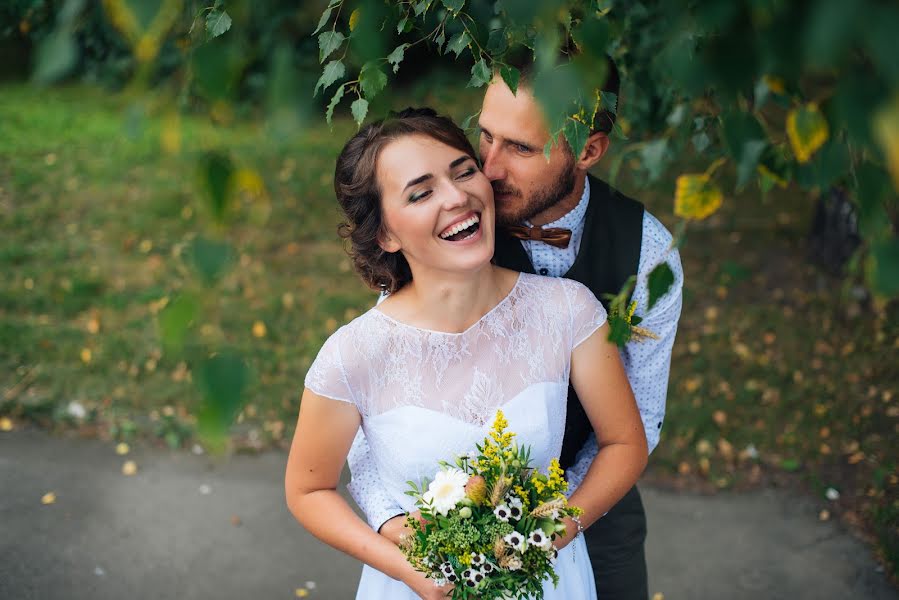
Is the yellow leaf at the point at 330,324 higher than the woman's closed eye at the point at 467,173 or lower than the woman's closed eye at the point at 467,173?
lower

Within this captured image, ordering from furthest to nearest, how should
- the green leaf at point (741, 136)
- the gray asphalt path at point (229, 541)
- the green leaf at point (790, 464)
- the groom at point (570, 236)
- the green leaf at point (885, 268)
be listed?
the green leaf at point (790, 464)
the gray asphalt path at point (229, 541)
the groom at point (570, 236)
the green leaf at point (741, 136)
the green leaf at point (885, 268)

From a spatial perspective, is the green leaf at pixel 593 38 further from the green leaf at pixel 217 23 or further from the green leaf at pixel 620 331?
the green leaf at pixel 620 331

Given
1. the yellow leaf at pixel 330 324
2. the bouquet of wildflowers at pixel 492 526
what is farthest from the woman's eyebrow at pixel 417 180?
the yellow leaf at pixel 330 324

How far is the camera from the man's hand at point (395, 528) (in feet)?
7.46

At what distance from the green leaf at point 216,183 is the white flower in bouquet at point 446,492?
4.04 ft

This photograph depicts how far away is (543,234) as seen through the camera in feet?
8.46

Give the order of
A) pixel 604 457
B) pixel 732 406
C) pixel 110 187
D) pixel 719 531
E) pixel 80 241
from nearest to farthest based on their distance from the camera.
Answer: pixel 604 457
pixel 719 531
pixel 732 406
pixel 80 241
pixel 110 187

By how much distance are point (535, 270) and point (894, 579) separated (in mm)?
2363

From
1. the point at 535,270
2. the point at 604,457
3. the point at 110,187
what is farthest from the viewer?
the point at 110,187

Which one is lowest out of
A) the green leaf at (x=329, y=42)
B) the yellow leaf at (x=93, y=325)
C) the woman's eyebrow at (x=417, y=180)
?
the yellow leaf at (x=93, y=325)

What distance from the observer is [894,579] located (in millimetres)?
3715

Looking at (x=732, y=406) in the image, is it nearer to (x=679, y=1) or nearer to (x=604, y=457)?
(x=604, y=457)

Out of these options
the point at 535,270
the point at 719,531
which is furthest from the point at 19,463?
the point at 719,531

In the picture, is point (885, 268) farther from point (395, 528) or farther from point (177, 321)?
point (395, 528)
